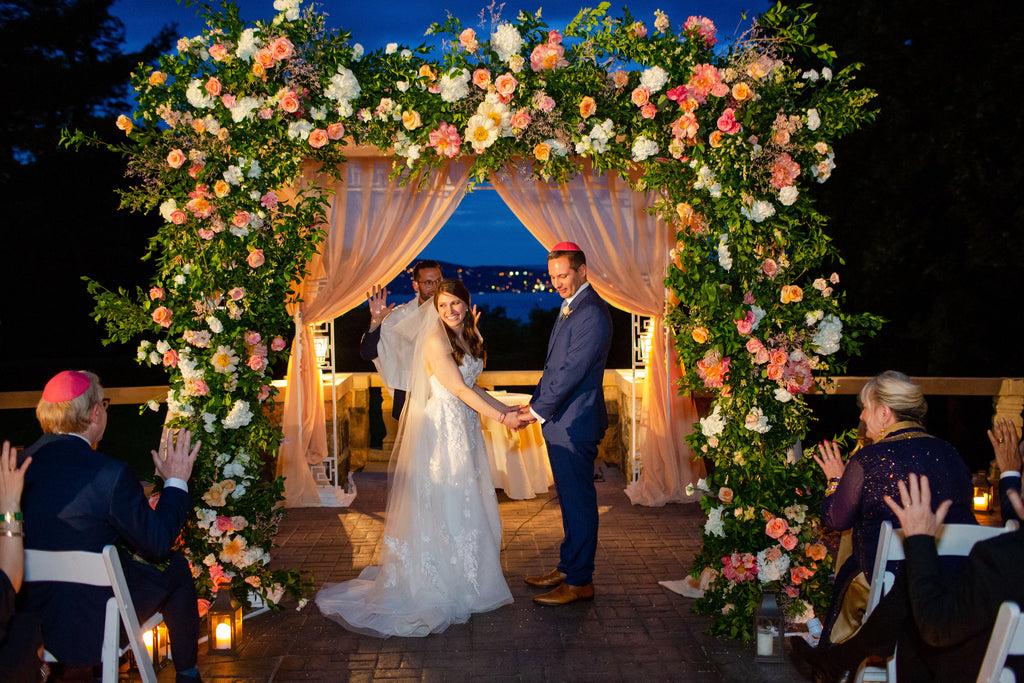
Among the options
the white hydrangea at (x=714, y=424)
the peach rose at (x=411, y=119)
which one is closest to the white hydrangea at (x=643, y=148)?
the peach rose at (x=411, y=119)

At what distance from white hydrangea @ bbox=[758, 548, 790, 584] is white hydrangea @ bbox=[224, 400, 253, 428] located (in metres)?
2.59

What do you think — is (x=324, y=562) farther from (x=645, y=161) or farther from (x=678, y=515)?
(x=645, y=161)

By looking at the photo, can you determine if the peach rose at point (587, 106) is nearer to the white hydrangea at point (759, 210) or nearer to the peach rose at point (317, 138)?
the white hydrangea at point (759, 210)

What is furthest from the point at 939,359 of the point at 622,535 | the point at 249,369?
the point at 249,369

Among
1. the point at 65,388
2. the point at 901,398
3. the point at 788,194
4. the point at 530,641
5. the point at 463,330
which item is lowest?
the point at 530,641

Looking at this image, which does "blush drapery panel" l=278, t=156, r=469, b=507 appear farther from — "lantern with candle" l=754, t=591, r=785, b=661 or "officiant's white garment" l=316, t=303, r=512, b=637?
"lantern with candle" l=754, t=591, r=785, b=661

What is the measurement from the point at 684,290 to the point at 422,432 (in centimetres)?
159

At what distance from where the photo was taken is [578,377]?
13.6ft

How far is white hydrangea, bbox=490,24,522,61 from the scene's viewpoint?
3.88 meters

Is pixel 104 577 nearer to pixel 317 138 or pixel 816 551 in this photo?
pixel 317 138

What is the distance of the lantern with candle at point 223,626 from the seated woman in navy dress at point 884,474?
2.67m

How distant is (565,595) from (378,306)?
9.62ft

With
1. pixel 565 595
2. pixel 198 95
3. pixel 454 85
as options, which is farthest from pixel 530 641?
pixel 198 95

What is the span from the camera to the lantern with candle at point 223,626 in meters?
3.67
